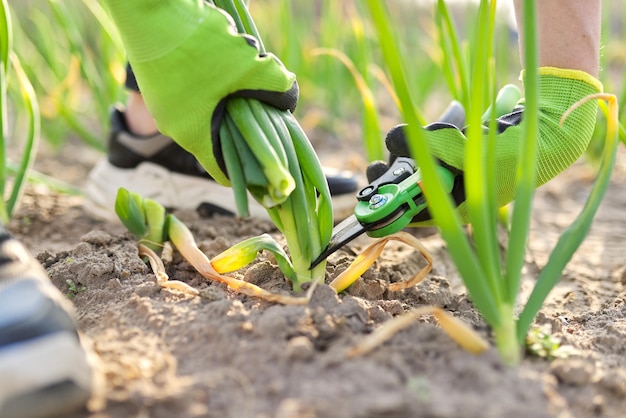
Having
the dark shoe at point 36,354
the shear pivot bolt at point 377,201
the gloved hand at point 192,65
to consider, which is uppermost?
the gloved hand at point 192,65

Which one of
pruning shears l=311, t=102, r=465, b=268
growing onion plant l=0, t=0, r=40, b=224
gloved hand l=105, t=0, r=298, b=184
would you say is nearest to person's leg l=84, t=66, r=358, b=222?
growing onion plant l=0, t=0, r=40, b=224

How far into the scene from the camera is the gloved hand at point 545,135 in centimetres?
101

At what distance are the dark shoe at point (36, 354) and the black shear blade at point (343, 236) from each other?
0.39m

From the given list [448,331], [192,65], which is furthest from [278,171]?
[448,331]

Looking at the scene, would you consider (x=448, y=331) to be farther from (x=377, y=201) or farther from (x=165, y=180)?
(x=165, y=180)

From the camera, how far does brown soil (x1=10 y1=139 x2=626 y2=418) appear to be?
0.67 metres

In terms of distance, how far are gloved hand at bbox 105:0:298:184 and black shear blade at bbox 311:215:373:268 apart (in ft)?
0.72

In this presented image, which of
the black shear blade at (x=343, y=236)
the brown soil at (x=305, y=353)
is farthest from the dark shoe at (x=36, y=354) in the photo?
the black shear blade at (x=343, y=236)

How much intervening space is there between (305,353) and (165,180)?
96 centimetres

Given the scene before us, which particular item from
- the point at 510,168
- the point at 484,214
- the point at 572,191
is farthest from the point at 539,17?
the point at 572,191

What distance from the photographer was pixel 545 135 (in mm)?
1042

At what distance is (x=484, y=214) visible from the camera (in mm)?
761

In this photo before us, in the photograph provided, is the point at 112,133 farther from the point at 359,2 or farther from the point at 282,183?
the point at 359,2

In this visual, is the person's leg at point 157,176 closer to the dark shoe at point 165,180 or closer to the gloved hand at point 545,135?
the dark shoe at point 165,180
